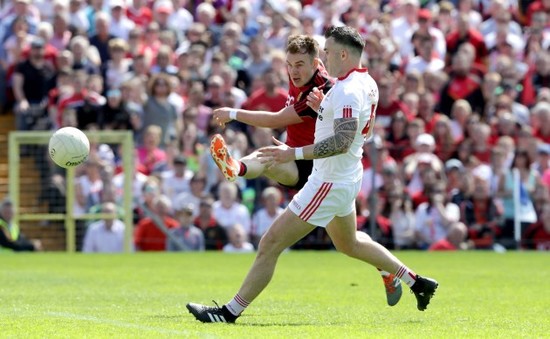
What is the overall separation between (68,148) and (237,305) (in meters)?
2.39

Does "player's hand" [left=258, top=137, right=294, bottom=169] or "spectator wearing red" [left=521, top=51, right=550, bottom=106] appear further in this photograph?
"spectator wearing red" [left=521, top=51, right=550, bottom=106]

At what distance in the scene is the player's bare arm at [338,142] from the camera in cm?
998

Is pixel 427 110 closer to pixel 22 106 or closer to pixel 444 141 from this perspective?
pixel 444 141

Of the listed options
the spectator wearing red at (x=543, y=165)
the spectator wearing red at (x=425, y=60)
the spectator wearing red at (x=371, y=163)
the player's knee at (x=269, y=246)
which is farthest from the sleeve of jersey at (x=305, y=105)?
the spectator wearing red at (x=425, y=60)

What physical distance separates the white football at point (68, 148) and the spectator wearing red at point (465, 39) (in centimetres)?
1439

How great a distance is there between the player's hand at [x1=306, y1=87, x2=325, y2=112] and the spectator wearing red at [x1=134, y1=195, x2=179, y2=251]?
10.7m

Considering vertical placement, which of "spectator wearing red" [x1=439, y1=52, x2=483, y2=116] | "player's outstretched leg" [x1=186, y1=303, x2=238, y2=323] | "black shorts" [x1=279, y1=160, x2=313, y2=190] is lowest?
"player's outstretched leg" [x1=186, y1=303, x2=238, y2=323]

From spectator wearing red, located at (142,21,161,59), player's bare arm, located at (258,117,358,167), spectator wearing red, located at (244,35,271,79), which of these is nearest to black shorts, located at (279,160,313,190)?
player's bare arm, located at (258,117,358,167)

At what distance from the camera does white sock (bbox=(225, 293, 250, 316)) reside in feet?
33.9

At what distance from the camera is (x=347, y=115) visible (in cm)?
1003

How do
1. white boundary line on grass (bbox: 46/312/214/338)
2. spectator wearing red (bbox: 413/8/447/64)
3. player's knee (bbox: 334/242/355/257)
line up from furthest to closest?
spectator wearing red (bbox: 413/8/447/64)
player's knee (bbox: 334/242/355/257)
white boundary line on grass (bbox: 46/312/214/338)

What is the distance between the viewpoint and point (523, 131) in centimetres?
2248

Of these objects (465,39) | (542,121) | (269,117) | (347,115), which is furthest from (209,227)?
(347,115)

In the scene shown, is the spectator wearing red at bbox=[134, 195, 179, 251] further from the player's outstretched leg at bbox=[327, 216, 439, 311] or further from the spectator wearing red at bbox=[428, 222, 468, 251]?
the player's outstretched leg at bbox=[327, 216, 439, 311]
